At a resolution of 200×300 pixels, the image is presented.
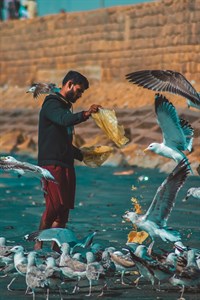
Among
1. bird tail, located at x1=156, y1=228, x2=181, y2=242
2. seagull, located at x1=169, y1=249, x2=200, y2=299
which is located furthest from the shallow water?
bird tail, located at x1=156, y1=228, x2=181, y2=242

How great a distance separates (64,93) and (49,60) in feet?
104

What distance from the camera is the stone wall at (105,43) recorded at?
110 feet

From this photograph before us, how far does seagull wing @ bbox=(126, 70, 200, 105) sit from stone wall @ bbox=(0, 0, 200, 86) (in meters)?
19.7

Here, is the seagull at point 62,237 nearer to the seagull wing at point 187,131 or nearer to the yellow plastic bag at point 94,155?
the yellow plastic bag at point 94,155

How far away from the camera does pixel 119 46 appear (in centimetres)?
3788

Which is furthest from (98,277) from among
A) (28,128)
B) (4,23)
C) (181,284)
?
(4,23)

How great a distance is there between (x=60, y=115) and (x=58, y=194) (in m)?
0.82

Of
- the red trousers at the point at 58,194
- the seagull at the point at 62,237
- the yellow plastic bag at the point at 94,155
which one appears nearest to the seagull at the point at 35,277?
the seagull at the point at 62,237

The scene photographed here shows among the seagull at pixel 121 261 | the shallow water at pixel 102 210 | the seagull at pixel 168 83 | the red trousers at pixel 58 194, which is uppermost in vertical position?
the seagull at pixel 168 83

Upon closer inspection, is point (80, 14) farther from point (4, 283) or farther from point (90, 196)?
point (4, 283)

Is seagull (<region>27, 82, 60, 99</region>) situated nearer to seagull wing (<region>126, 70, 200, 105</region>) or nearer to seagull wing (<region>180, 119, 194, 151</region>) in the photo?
seagull wing (<region>126, 70, 200, 105</region>)

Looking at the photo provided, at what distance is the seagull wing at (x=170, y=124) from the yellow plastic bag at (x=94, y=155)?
25.5 inches

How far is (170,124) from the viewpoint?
12.1 meters

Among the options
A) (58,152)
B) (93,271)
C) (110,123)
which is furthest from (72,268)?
(110,123)
